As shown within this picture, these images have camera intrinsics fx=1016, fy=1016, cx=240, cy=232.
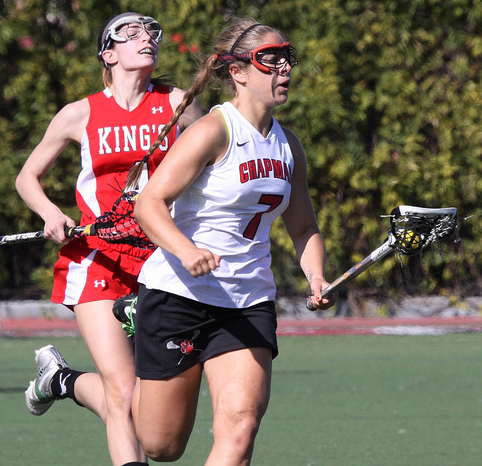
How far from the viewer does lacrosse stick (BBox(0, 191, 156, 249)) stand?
4.15 m

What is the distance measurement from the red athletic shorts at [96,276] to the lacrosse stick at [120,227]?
99 millimetres

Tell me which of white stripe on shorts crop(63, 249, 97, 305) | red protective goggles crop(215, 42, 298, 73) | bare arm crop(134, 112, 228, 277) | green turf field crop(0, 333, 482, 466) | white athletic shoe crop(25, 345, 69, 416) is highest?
red protective goggles crop(215, 42, 298, 73)

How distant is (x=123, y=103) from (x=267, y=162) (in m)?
1.10

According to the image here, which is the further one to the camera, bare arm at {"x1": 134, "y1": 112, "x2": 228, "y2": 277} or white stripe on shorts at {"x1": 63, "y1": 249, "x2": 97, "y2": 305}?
white stripe on shorts at {"x1": 63, "y1": 249, "x2": 97, "y2": 305}

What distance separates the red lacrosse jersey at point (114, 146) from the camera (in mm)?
4270

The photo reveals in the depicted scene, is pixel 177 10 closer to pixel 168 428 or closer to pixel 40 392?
pixel 40 392

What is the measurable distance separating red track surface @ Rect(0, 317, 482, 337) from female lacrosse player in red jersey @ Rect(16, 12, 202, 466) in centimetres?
480

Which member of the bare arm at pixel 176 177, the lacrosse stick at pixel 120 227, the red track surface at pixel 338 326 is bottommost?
the red track surface at pixel 338 326

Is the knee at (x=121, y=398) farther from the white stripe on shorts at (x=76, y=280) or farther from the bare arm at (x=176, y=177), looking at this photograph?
the bare arm at (x=176, y=177)

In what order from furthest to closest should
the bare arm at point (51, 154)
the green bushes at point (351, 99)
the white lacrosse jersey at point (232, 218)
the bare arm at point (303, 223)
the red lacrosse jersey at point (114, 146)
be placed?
1. the green bushes at point (351, 99)
2. the bare arm at point (51, 154)
3. the red lacrosse jersey at point (114, 146)
4. the bare arm at point (303, 223)
5. the white lacrosse jersey at point (232, 218)

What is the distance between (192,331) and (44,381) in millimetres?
1711

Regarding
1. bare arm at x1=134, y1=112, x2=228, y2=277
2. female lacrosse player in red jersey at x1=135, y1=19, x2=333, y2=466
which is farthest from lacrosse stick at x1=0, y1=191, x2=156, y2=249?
bare arm at x1=134, y1=112, x2=228, y2=277

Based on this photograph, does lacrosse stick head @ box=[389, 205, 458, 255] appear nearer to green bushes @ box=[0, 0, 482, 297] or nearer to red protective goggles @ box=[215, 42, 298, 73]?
red protective goggles @ box=[215, 42, 298, 73]

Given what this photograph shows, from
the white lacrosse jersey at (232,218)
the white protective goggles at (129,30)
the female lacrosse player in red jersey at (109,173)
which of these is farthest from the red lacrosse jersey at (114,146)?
the white lacrosse jersey at (232,218)
